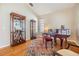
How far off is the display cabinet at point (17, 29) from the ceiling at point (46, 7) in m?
0.30

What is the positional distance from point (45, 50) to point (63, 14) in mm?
788

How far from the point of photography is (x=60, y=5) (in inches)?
91.2

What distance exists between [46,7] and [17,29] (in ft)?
2.36

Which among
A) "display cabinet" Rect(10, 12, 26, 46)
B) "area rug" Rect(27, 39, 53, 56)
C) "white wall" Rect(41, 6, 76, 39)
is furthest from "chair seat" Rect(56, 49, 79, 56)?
"display cabinet" Rect(10, 12, 26, 46)

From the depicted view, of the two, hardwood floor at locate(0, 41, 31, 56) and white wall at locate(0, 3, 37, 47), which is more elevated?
white wall at locate(0, 3, 37, 47)

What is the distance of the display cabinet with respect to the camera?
7.69 ft

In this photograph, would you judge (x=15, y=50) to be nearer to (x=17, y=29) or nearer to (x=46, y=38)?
(x=17, y=29)

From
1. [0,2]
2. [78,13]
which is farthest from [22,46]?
[78,13]

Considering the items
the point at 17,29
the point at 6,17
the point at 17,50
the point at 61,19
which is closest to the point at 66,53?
the point at 61,19

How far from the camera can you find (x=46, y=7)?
2330 mm

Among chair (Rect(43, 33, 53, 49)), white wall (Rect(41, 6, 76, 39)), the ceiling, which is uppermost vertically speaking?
the ceiling

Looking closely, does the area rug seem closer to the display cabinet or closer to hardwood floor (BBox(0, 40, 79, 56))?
hardwood floor (BBox(0, 40, 79, 56))

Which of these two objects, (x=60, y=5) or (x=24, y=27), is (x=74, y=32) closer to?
(x=60, y=5)

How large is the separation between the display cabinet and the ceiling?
297 millimetres
